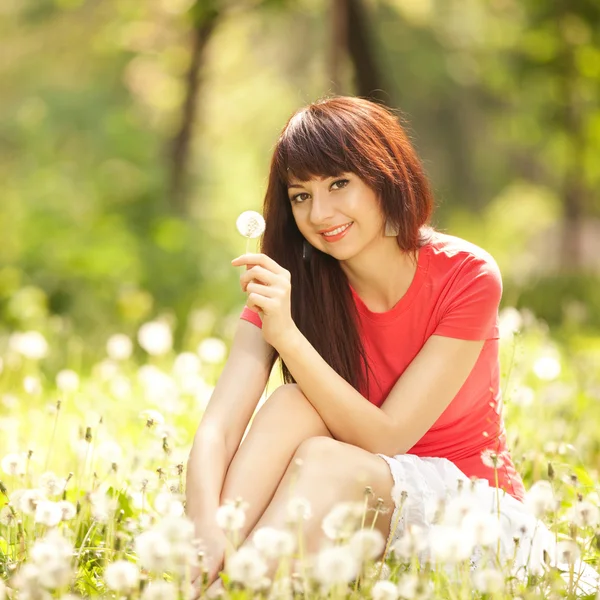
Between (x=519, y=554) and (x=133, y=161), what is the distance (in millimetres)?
7183

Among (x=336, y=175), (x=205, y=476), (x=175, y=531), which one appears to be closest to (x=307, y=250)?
(x=336, y=175)

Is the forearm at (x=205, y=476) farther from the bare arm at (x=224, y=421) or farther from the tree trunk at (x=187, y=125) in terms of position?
the tree trunk at (x=187, y=125)

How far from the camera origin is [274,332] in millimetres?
2373

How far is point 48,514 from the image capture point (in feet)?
6.41

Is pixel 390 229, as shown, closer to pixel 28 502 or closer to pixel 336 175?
pixel 336 175

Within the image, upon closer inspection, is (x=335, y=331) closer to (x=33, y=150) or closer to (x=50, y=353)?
(x=50, y=353)

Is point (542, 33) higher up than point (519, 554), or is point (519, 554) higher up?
point (542, 33)

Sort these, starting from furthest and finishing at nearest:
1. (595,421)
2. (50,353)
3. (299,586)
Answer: (50,353)
(595,421)
(299,586)

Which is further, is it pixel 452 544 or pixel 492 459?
pixel 492 459

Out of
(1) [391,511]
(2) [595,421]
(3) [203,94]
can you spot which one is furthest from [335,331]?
(3) [203,94]

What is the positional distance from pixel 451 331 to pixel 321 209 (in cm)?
49

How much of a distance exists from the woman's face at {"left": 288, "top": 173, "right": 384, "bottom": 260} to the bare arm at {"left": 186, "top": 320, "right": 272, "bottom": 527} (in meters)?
0.34

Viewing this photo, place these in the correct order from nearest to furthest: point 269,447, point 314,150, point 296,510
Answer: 1. point 296,510
2. point 269,447
3. point 314,150

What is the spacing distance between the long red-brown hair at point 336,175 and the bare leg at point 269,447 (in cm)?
26
